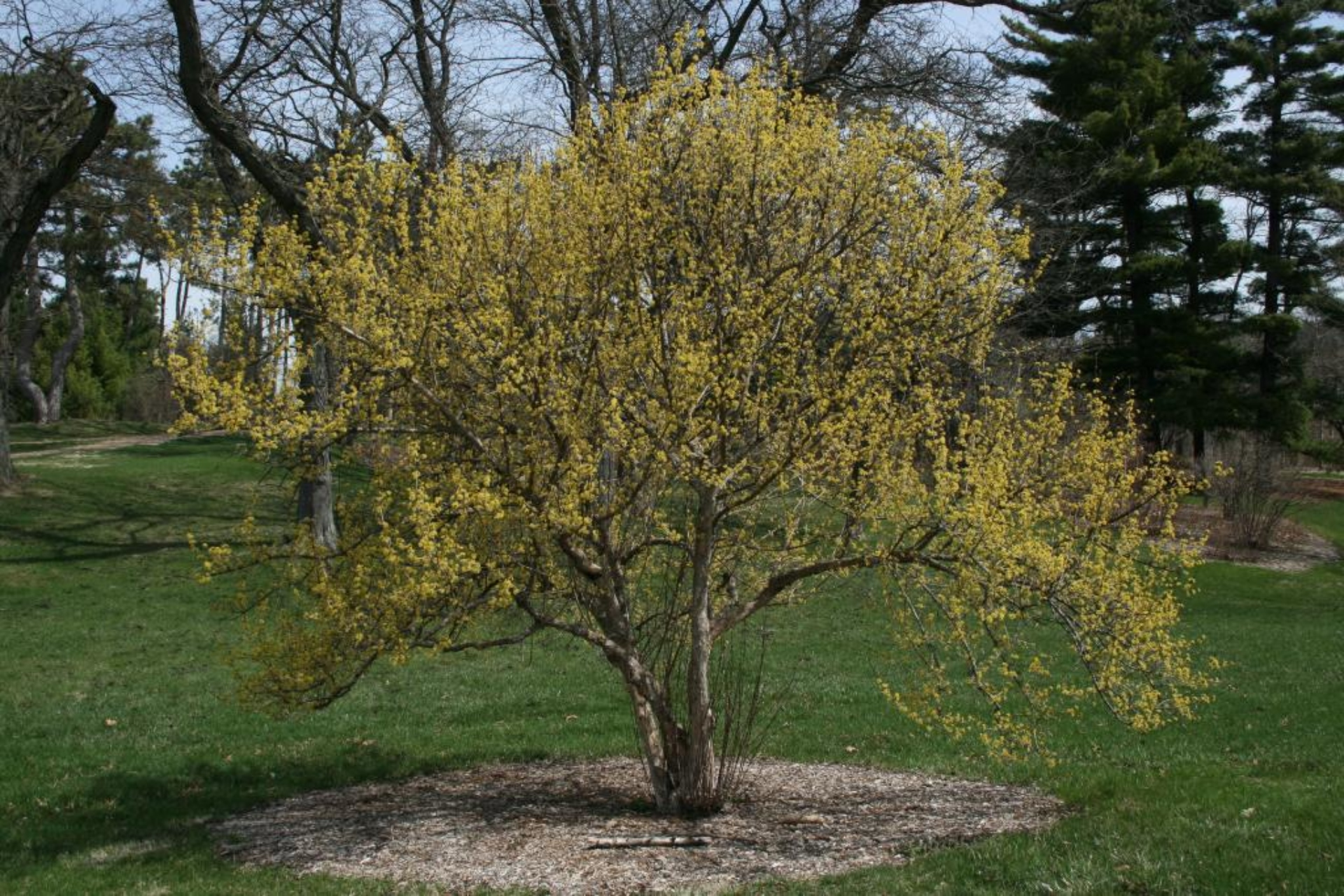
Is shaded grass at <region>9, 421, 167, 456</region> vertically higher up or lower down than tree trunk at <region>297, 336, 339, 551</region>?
lower down

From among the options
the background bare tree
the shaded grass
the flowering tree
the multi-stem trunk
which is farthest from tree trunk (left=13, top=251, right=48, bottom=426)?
the multi-stem trunk

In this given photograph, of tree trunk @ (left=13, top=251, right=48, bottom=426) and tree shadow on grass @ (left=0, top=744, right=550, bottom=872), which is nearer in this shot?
tree shadow on grass @ (left=0, top=744, right=550, bottom=872)

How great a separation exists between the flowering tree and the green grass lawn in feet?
2.81

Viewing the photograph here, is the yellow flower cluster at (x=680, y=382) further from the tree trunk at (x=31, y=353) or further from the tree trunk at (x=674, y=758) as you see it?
the tree trunk at (x=31, y=353)

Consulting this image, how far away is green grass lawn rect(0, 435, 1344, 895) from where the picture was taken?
552cm

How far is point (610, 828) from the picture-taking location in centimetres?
681

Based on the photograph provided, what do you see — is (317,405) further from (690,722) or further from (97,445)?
(97,445)

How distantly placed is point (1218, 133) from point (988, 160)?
74.6 ft

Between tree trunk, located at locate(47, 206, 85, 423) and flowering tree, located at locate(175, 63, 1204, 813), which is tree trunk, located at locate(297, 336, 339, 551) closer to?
flowering tree, located at locate(175, 63, 1204, 813)

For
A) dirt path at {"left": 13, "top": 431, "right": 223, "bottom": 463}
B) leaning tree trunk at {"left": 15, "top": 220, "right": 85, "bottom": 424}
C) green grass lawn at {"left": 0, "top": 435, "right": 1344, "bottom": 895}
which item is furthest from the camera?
leaning tree trunk at {"left": 15, "top": 220, "right": 85, "bottom": 424}

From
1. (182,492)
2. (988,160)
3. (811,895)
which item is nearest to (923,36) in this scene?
(988,160)

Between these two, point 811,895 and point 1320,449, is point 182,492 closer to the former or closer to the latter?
point 811,895

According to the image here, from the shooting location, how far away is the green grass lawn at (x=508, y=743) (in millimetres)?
5523

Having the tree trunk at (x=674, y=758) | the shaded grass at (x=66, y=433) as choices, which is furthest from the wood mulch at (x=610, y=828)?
the shaded grass at (x=66, y=433)
